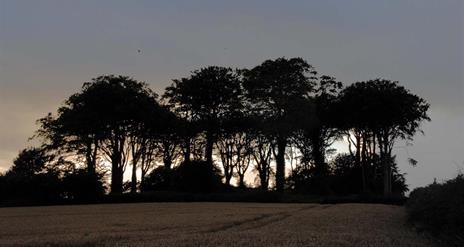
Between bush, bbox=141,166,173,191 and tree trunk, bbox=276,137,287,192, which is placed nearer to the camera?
tree trunk, bbox=276,137,287,192

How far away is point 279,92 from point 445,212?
5861cm

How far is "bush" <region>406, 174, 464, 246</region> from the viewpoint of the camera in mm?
21156

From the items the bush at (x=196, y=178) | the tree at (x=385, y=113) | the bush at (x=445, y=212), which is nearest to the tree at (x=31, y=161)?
the bush at (x=196, y=178)

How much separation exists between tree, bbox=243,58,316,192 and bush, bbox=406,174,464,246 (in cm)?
5228

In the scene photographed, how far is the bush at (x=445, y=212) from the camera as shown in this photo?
21156mm

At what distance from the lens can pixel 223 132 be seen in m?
88.5

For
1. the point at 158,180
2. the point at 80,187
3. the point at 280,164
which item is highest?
the point at 280,164

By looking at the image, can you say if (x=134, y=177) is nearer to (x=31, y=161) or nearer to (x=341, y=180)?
(x=31, y=161)

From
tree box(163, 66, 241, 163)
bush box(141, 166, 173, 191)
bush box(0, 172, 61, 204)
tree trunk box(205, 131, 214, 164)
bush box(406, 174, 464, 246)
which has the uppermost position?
tree box(163, 66, 241, 163)

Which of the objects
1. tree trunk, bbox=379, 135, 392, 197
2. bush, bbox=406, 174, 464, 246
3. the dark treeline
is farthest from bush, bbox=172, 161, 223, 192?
bush, bbox=406, 174, 464, 246

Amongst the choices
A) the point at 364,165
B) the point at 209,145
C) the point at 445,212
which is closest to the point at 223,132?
the point at 209,145

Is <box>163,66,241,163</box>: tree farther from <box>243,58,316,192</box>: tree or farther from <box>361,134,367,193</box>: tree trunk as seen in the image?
<box>361,134,367,193</box>: tree trunk

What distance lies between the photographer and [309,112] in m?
79.5

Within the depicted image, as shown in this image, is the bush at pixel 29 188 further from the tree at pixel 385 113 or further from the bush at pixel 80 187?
the tree at pixel 385 113
